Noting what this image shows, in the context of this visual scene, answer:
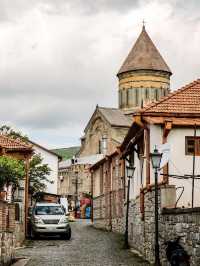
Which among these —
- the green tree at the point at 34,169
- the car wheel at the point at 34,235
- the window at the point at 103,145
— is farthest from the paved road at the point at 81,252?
the window at the point at 103,145

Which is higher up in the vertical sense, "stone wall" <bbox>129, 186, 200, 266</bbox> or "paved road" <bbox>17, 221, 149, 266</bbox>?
"stone wall" <bbox>129, 186, 200, 266</bbox>

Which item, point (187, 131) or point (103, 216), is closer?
point (187, 131)

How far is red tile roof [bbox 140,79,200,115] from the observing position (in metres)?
21.4

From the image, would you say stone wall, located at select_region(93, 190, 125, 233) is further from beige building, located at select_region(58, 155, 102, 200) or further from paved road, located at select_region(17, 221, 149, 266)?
beige building, located at select_region(58, 155, 102, 200)

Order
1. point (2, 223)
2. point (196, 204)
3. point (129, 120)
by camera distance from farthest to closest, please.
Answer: point (129, 120) → point (196, 204) → point (2, 223)

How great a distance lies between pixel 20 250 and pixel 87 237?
7.71 m

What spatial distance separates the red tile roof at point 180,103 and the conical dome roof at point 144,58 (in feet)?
255

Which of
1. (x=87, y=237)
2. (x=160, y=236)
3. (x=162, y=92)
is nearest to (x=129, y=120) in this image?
(x=162, y=92)

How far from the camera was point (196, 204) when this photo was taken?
20906mm

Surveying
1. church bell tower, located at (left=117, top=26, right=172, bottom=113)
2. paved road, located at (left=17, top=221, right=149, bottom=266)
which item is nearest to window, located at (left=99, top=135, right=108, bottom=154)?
church bell tower, located at (left=117, top=26, right=172, bottom=113)

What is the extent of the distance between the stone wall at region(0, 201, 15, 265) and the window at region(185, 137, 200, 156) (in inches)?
231

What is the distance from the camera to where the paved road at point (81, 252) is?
20270 mm

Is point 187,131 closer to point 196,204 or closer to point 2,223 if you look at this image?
point 196,204

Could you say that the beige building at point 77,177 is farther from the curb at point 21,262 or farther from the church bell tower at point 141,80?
the curb at point 21,262
